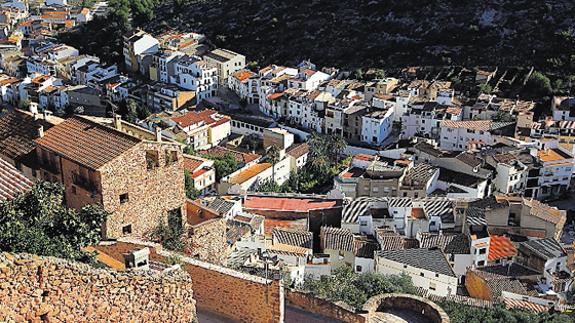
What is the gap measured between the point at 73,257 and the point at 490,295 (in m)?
14.7

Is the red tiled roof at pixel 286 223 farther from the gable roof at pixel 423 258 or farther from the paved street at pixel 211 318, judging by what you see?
the paved street at pixel 211 318

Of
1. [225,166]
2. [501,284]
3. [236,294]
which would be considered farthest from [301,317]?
[225,166]

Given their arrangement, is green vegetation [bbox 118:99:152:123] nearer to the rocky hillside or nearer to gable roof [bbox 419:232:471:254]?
the rocky hillside

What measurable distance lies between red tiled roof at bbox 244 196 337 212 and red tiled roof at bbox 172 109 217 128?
40.6 feet

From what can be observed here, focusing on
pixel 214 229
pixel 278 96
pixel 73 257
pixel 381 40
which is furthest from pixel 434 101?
pixel 73 257

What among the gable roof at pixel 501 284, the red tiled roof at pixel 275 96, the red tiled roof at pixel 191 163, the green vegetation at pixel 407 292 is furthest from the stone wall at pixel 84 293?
the red tiled roof at pixel 275 96

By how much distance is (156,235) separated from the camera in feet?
39.0

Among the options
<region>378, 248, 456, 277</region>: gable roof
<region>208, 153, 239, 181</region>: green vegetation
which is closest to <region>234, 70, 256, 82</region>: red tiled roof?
<region>208, 153, 239, 181</region>: green vegetation

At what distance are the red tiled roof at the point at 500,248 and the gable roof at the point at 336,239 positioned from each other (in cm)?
480

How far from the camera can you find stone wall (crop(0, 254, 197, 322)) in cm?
561

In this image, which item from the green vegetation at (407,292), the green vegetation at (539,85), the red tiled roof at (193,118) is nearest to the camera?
the green vegetation at (407,292)

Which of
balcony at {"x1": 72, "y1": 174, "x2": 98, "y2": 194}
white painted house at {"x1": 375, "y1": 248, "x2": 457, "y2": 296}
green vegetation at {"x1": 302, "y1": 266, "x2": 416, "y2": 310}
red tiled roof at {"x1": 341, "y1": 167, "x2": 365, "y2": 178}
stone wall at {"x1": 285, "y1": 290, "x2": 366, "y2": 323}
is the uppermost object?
balcony at {"x1": 72, "y1": 174, "x2": 98, "y2": 194}

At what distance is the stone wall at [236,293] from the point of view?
9219 millimetres

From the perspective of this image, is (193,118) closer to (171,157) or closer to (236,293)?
(171,157)
